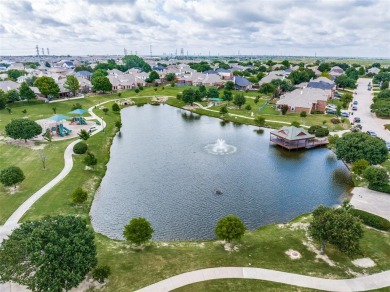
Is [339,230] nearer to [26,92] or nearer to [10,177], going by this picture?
[10,177]

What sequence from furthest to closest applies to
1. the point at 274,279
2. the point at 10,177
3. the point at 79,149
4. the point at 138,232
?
the point at 79,149, the point at 10,177, the point at 138,232, the point at 274,279

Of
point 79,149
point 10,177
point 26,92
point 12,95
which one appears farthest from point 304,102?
point 12,95

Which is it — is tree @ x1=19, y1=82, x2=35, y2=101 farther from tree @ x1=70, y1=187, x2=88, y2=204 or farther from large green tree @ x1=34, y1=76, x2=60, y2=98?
tree @ x1=70, y1=187, x2=88, y2=204

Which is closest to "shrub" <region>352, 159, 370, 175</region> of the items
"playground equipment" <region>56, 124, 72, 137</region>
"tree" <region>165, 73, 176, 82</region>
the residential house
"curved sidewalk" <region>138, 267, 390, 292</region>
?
"curved sidewalk" <region>138, 267, 390, 292</region>

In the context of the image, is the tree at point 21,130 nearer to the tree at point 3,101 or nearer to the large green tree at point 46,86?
the tree at point 3,101

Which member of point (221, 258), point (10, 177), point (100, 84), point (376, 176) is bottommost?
point (221, 258)

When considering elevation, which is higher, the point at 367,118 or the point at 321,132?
the point at 321,132

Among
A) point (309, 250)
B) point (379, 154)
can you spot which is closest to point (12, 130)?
point (309, 250)

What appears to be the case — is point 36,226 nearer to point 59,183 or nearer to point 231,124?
point 59,183
